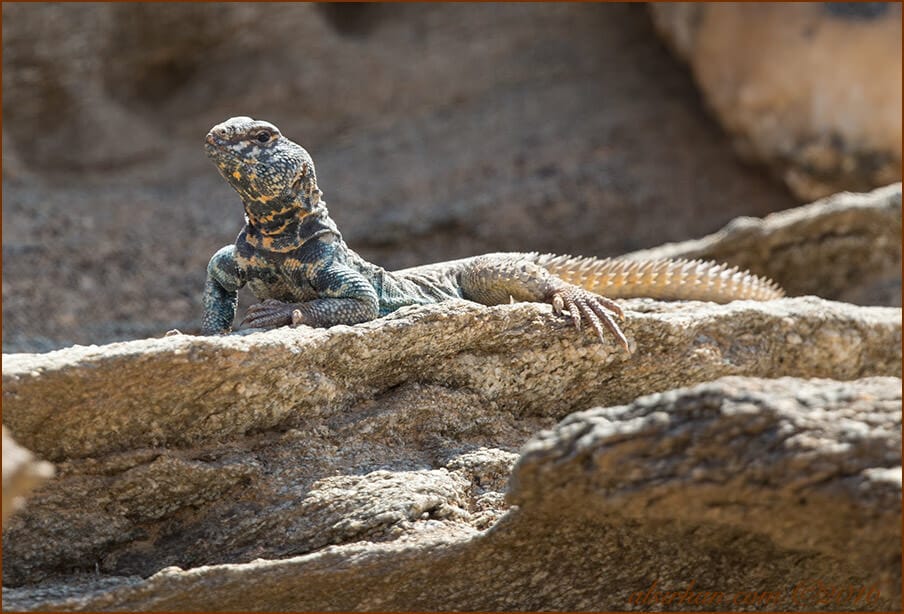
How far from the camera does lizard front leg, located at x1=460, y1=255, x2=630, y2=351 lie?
4961mm

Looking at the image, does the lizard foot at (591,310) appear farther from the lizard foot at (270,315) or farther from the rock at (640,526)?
the lizard foot at (270,315)

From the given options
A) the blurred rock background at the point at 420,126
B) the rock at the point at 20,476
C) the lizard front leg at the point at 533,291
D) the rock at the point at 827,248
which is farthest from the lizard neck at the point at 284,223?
the blurred rock background at the point at 420,126

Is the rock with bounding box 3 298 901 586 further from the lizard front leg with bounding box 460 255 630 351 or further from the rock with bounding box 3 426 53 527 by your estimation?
the rock with bounding box 3 426 53 527

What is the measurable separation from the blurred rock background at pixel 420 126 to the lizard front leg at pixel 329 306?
4.09 metres

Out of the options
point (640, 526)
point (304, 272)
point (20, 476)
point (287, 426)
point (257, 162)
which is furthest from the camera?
point (304, 272)

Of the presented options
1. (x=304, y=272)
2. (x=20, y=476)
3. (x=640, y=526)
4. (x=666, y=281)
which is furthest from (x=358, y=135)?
(x=20, y=476)

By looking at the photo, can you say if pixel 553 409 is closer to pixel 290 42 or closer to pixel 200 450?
pixel 200 450

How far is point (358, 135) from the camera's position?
36.1 feet

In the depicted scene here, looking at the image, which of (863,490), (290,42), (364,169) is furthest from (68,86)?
(863,490)

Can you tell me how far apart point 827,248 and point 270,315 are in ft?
14.5

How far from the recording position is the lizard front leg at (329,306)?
15.4 feet

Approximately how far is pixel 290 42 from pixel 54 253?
3193 mm

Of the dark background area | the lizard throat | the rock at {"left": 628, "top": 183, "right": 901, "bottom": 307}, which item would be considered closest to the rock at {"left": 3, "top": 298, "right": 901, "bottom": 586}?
the lizard throat

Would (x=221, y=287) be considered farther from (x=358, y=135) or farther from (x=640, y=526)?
(x=358, y=135)
